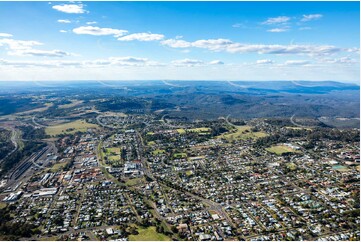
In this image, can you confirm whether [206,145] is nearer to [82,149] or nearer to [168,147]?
[168,147]

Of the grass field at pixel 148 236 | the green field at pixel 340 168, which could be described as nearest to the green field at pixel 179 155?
the grass field at pixel 148 236

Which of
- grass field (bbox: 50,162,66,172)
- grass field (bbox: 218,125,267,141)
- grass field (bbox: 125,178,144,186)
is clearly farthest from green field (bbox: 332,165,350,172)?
grass field (bbox: 50,162,66,172)

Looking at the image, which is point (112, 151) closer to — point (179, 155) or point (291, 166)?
point (179, 155)

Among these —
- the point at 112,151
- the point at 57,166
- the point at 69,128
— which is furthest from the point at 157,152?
the point at 69,128

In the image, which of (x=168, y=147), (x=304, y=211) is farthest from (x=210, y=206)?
(x=168, y=147)

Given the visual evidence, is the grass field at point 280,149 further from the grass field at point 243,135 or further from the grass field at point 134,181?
the grass field at point 134,181

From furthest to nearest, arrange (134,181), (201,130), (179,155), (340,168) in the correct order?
1. (201,130)
2. (179,155)
3. (340,168)
4. (134,181)
